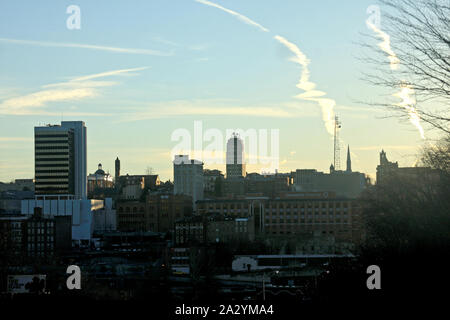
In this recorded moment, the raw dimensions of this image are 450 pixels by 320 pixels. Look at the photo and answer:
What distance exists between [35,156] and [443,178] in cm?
7832

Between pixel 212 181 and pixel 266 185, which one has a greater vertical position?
pixel 212 181

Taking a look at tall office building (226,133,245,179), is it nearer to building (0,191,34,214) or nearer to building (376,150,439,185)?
building (0,191,34,214)

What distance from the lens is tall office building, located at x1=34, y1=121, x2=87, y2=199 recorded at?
83.1m

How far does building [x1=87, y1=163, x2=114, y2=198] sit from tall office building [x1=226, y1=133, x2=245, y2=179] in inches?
837

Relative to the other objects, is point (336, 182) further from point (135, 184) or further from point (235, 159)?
point (135, 184)

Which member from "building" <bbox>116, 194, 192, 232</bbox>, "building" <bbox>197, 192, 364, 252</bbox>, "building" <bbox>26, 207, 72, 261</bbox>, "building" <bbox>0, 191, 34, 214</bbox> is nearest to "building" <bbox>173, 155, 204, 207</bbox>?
Answer: "building" <bbox>116, 194, 192, 232</bbox>

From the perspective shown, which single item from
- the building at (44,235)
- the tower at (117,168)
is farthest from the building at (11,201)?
the tower at (117,168)

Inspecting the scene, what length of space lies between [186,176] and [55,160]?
17814mm

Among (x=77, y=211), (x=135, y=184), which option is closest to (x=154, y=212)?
(x=77, y=211)

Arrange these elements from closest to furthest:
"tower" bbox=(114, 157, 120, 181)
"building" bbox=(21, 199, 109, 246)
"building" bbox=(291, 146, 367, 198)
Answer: "building" bbox=(21, 199, 109, 246), "building" bbox=(291, 146, 367, 198), "tower" bbox=(114, 157, 120, 181)

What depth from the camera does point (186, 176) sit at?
93188 mm

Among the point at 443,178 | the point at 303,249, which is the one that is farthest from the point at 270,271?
the point at 443,178

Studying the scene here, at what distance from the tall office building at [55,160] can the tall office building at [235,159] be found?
2987 centimetres
